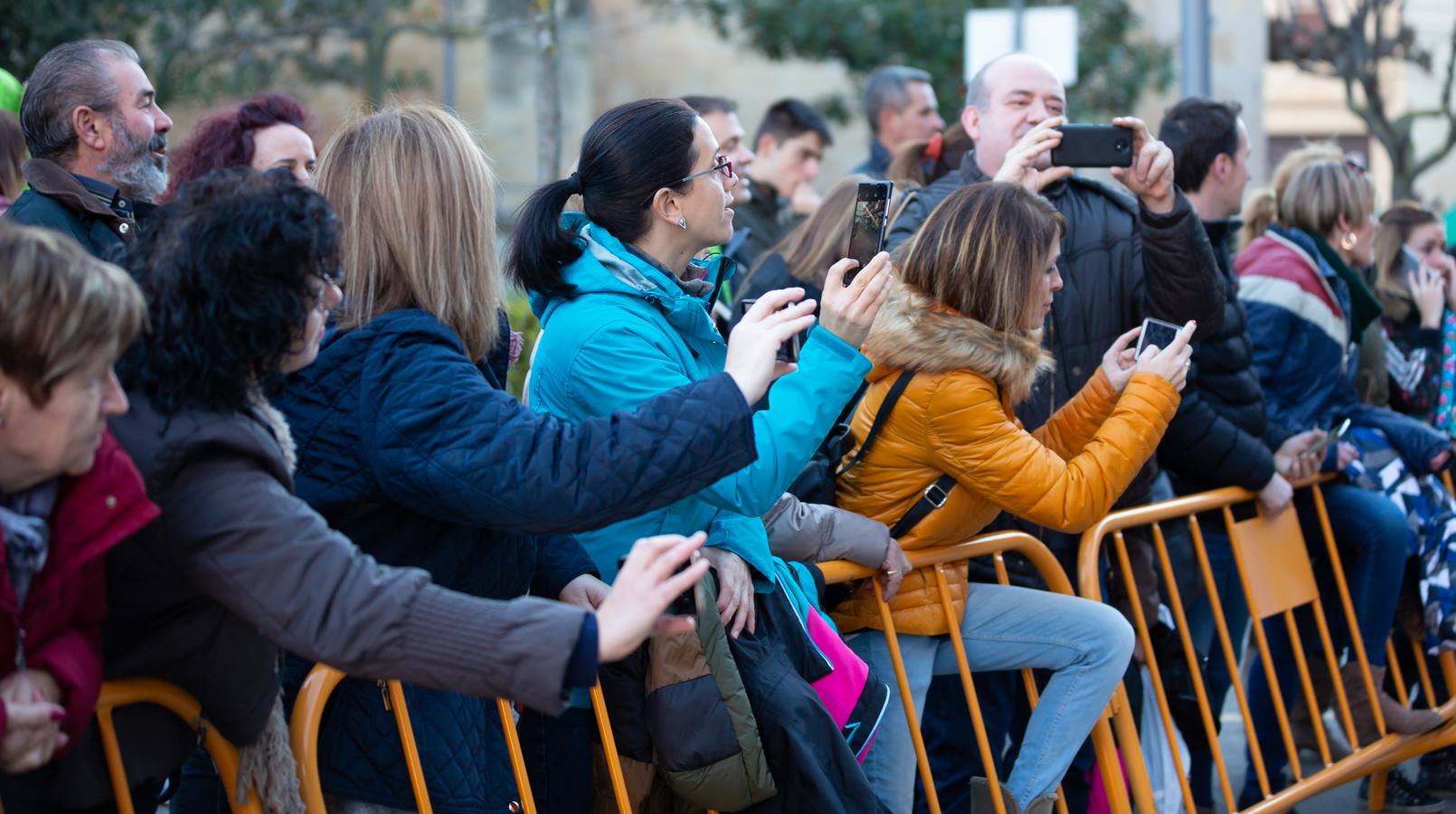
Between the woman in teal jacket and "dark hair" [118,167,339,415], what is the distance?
2.76ft

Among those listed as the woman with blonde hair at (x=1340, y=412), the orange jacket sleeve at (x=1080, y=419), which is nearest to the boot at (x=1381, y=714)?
the woman with blonde hair at (x=1340, y=412)

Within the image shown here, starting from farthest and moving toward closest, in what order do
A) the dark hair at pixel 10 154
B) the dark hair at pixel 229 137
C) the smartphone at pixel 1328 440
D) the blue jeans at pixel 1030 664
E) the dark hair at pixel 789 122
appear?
the dark hair at pixel 789 122
the smartphone at pixel 1328 440
the dark hair at pixel 10 154
the dark hair at pixel 229 137
the blue jeans at pixel 1030 664

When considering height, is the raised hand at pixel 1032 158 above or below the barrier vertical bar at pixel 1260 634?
above

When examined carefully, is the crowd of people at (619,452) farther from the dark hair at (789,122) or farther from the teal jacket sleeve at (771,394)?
the dark hair at (789,122)

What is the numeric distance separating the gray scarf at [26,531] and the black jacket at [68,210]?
Result: 199 centimetres

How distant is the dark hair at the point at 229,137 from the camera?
436 centimetres

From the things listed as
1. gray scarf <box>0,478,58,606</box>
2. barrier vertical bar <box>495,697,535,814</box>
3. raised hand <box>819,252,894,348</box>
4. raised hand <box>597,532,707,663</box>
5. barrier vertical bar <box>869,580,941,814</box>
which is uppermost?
raised hand <box>819,252,894,348</box>

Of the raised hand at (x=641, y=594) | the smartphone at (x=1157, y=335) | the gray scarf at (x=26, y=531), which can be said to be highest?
the gray scarf at (x=26, y=531)

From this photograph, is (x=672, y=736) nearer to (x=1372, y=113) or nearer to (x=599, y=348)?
(x=599, y=348)

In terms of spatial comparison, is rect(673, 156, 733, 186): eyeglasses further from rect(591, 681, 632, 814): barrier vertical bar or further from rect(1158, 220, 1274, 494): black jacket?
rect(1158, 220, 1274, 494): black jacket

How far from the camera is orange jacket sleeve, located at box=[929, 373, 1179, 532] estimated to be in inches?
147

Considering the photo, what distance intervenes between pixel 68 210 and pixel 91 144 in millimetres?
254

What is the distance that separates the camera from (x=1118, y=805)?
405 centimetres

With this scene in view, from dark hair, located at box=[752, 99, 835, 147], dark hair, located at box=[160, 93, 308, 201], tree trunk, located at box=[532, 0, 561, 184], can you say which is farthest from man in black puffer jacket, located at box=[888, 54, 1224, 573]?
tree trunk, located at box=[532, 0, 561, 184]
